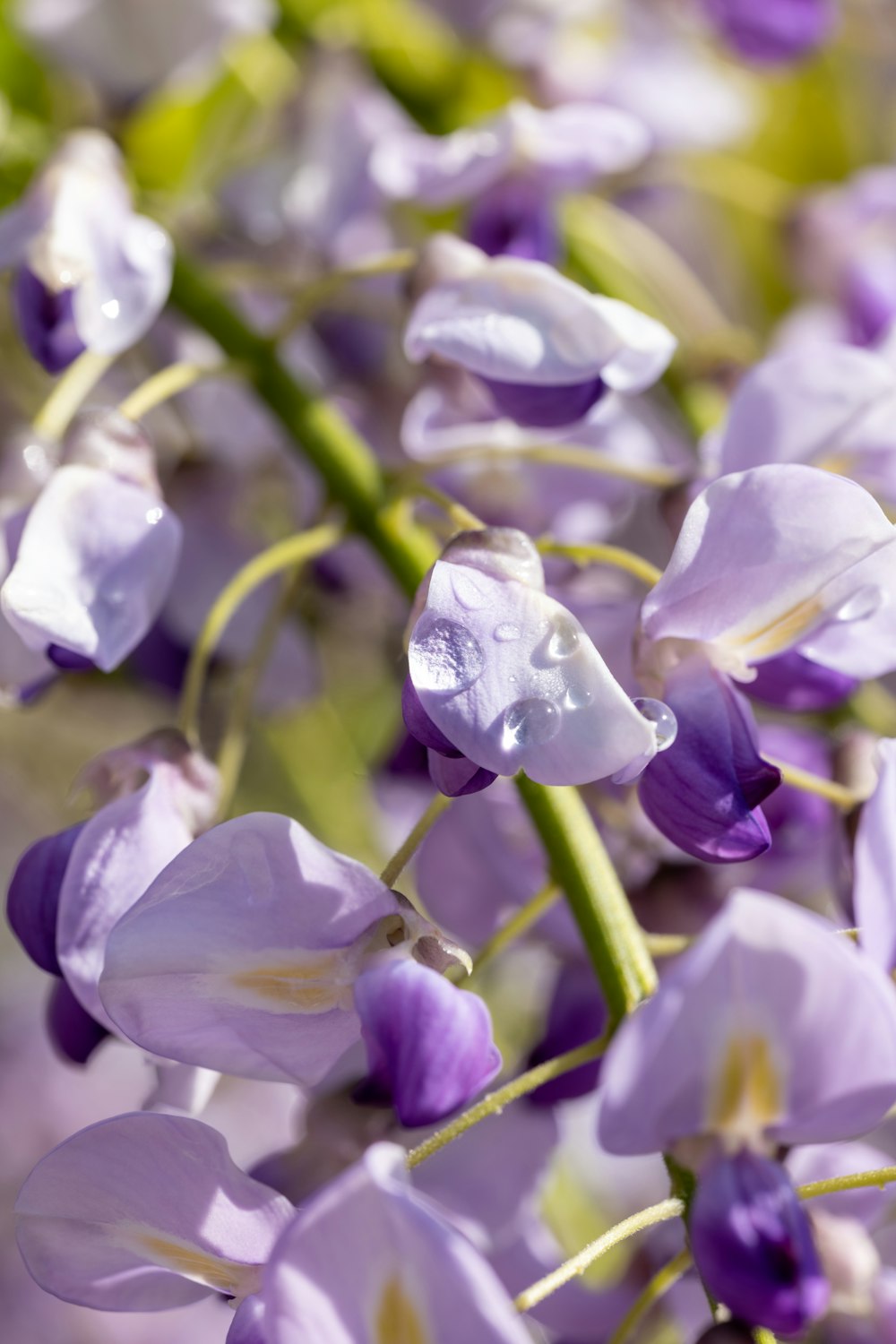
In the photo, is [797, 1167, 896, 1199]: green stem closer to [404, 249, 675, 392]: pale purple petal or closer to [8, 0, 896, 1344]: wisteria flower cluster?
[8, 0, 896, 1344]: wisteria flower cluster

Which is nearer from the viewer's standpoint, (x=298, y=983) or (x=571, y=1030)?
(x=298, y=983)

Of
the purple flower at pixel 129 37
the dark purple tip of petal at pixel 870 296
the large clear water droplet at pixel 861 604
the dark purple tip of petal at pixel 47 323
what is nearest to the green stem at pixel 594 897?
the large clear water droplet at pixel 861 604

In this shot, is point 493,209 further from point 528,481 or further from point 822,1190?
point 822,1190

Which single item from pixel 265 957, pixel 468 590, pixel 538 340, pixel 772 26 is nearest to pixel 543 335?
pixel 538 340

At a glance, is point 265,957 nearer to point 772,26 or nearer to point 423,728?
point 423,728

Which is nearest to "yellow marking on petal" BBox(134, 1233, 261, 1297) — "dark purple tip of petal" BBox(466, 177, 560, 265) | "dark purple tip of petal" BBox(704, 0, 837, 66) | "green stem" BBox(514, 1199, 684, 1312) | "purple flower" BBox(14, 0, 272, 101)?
"green stem" BBox(514, 1199, 684, 1312)

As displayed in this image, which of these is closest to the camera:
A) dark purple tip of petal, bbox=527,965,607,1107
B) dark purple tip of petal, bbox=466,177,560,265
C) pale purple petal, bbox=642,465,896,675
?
pale purple petal, bbox=642,465,896,675

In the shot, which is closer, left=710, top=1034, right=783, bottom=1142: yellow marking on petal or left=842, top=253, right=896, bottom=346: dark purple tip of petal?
left=710, top=1034, right=783, bottom=1142: yellow marking on petal

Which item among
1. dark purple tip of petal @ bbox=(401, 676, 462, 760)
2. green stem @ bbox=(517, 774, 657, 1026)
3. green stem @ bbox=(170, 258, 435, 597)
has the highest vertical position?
dark purple tip of petal @ bbox=(401, 676, 462, 760)
